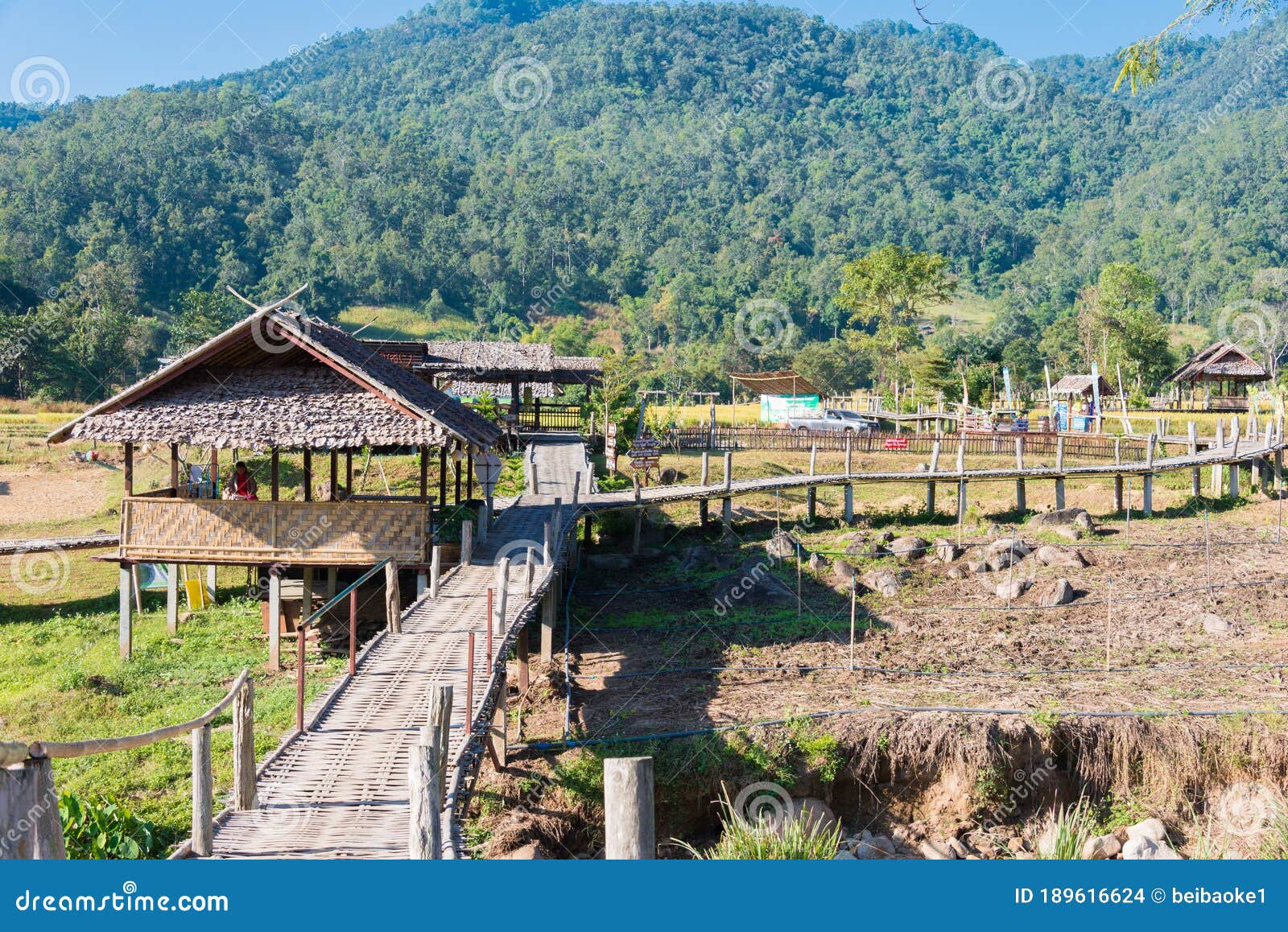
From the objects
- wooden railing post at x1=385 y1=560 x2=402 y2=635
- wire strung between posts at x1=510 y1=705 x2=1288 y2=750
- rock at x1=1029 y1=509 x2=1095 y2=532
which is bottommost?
wire strung between posts at x1=510 y1=705 x2=1288 y2=750

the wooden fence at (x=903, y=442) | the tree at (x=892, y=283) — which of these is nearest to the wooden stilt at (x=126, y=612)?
the wooden fence at (x=903, y=442)

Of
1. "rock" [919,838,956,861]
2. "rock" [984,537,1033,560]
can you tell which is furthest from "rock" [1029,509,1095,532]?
"rock" [919,838,956,861]

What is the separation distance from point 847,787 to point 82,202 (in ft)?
281

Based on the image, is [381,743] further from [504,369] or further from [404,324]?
[404,324]

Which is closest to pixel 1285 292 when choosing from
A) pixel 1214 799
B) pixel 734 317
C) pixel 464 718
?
pixel 734 317

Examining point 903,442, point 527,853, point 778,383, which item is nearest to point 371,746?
point 527,853

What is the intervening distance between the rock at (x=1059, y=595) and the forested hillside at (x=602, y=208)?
130 ft

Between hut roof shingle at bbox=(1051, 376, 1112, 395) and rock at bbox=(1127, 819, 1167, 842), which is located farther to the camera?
hut roof shingle at bbox=(1051, 376, 1112, 395)

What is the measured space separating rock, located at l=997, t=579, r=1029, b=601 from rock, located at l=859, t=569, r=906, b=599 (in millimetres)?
1583

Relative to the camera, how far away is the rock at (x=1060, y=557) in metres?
18.6

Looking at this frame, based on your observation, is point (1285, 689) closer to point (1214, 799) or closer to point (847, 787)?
point (1214, 799)

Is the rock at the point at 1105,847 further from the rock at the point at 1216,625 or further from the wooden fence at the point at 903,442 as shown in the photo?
the wooden fence at the point at 903,442

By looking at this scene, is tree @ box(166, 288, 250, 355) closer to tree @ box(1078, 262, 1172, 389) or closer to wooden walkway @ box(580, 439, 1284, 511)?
wooden walkway @ box(580, 439, 1284, 511)

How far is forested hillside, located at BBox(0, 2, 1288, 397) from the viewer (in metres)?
76.2
